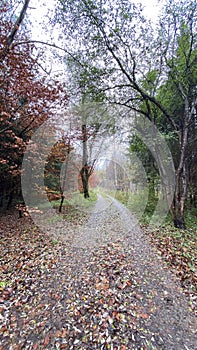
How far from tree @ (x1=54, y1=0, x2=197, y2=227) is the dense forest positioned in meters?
0.03

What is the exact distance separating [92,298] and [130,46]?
718 cm

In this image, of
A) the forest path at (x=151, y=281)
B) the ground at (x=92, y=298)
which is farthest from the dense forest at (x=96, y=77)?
the ground at (x=92, y=298)

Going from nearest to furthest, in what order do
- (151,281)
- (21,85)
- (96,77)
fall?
(151,281) < (21,85) < (96,77)

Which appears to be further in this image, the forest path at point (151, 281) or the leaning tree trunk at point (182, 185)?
the leaning tree trunk at point (182, 185)

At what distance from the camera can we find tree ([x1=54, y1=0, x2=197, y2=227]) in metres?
5.25

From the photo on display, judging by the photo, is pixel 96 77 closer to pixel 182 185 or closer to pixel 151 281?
pixel 182 185

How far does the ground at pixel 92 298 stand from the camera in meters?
→ 2.02

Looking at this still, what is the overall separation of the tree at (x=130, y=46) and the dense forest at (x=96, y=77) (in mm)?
27

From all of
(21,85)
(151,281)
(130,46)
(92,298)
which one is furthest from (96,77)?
(92,298)

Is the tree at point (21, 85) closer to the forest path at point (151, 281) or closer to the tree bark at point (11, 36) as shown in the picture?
the tree bark at point (11, 36)

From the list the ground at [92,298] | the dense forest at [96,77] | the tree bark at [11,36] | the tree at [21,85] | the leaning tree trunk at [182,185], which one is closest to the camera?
the ground at [92,298]

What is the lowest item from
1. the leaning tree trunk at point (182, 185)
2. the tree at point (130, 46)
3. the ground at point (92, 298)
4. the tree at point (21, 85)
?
the ground at point (92, 298)

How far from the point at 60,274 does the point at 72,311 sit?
0.97m

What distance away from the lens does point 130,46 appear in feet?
18.5
